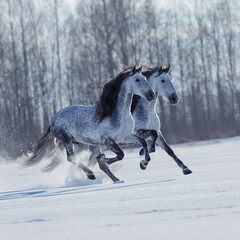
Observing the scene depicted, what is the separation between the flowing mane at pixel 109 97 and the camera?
24.6 ft

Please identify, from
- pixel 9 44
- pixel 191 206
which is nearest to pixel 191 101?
pixel 9 44

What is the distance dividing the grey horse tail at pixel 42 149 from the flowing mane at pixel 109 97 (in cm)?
206

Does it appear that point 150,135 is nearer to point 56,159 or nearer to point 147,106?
point 147,106

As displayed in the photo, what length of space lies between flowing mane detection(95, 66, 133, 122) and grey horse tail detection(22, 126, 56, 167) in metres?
2.06

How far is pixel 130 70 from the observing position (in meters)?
7.55

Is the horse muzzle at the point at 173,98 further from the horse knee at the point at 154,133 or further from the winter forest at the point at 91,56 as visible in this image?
the winter forest at the point at 91,56

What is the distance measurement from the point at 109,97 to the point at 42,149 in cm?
241

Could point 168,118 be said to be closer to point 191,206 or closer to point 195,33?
point 195,33

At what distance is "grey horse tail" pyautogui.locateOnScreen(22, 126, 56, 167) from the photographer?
9461 mm

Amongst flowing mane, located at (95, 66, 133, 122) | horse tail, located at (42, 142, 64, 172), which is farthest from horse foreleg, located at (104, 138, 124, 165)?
horse tail, located at (42, 142, 64, 172)

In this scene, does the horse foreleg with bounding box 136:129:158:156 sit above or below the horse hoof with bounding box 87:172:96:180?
above

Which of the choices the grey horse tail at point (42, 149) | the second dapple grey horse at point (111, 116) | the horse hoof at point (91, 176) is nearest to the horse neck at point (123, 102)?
the second dapple grey horse at point (111, 116)

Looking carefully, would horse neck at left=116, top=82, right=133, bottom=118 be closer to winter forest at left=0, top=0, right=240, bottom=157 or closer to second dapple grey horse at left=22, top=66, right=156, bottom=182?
second dapple grey horse at left=22, top=66, right=156, bottom=182

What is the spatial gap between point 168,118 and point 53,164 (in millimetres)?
28003
